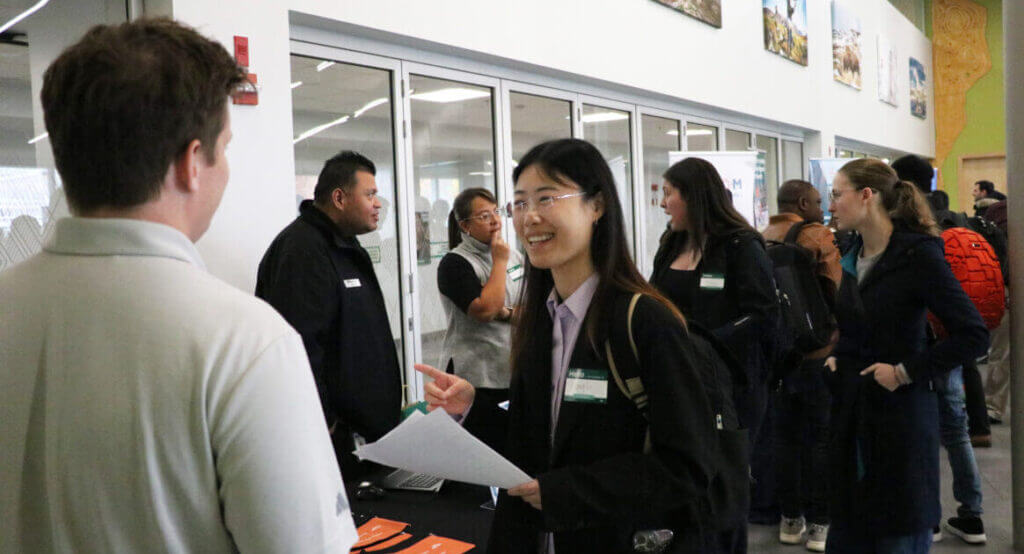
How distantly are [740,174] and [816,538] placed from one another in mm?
3583

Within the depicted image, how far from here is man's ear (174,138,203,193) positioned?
2.84 ft

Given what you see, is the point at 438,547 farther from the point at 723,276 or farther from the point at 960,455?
the point at 960,455

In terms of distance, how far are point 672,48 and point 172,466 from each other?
693cm

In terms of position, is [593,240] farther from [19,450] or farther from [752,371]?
[752,371]

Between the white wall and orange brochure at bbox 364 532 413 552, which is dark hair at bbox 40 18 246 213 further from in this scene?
the white wall

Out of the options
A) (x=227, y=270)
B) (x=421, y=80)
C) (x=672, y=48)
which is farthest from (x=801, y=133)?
(x=227, y=270)

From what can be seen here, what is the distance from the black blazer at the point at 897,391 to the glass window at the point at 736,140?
20.8 feet

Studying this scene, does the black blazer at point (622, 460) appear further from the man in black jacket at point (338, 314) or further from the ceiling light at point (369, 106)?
the ceiling light at point (369, 106)

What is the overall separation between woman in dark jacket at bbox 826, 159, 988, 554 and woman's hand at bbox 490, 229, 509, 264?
1384mm

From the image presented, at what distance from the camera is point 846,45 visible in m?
11.8

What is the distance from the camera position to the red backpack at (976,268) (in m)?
4.43

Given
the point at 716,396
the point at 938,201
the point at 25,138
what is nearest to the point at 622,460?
the point at 716,396

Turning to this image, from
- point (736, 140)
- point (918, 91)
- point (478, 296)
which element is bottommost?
point (478, 296)

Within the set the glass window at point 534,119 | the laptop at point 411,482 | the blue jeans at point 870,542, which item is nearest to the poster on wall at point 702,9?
the glass window at point 534,119
